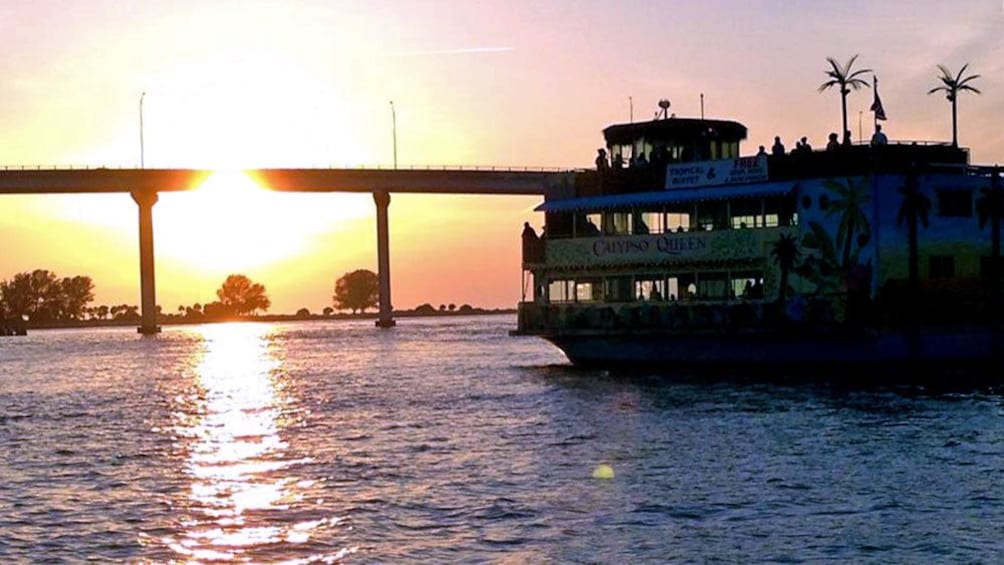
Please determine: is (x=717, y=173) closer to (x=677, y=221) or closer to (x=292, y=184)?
(x=677, y=221)

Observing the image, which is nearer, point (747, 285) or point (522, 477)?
point (522, 477)

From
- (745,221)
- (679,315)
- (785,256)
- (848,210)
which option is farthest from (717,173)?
(848,210)

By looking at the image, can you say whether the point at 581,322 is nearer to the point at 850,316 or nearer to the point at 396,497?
the point at 850,316

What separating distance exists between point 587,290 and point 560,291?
4.12 ft

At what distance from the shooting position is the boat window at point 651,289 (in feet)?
172

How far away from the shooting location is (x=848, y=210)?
46594mm

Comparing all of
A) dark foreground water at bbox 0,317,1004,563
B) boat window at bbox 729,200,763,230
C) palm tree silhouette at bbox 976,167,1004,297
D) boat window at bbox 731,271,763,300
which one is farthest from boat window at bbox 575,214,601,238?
palm tree silhouette at bbox 976,167,1004,297

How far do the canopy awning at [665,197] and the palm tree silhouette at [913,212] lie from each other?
3.70 m

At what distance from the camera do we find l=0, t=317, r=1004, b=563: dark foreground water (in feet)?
64.8

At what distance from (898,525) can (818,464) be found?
20.5ft

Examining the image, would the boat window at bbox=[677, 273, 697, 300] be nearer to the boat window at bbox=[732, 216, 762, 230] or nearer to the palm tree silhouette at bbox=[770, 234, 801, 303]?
the boat window at bbox=[732, 216, 762, 230]

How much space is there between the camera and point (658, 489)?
949 inches

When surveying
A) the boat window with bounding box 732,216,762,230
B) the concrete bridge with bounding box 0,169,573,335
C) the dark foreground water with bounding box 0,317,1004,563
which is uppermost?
the concrete bridge with bounding box 0,169,573,335

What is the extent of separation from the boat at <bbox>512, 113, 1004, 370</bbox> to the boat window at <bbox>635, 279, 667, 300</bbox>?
6cm
